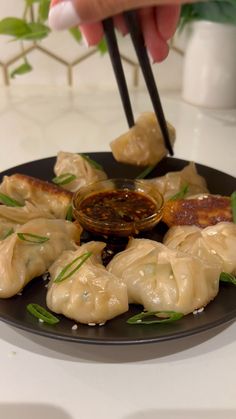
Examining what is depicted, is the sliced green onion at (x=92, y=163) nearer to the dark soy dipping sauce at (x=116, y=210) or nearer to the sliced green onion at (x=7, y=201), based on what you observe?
the dark soy dipping sauce at (x=116, y=210)

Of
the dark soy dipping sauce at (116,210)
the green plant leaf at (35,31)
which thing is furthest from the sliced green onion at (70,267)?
the green plant leaf at (35,31)

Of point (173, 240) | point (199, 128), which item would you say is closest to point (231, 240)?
point (173, 240)

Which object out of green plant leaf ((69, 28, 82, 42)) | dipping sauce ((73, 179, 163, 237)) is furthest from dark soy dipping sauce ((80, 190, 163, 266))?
green plant leaf ((69, 28, 82, 42))

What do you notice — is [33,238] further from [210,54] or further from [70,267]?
[210,54]

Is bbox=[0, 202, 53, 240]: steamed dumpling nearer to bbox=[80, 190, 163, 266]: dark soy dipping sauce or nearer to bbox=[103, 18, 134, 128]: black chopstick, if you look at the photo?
bbox=[80, 190, 163, 266]: dark soy dipping sauce

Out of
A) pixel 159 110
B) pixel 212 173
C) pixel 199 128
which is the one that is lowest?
pixel 199 128

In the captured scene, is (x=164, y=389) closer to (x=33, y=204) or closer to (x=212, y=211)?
(x=212, y=211)
